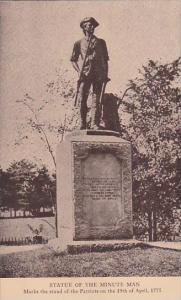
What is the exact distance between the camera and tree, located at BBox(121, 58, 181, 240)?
133 inches

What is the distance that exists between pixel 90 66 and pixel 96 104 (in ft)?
0.71

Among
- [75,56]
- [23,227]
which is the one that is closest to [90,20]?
[75,56]

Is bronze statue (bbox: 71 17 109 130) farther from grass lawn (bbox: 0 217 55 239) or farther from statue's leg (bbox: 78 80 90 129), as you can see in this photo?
grass lawn (bbox: 0 217 55 239)

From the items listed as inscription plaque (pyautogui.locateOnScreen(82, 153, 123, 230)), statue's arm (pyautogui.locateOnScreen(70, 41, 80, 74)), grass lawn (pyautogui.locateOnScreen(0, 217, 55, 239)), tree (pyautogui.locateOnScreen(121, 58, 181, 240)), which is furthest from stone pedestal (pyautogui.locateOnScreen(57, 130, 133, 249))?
statue's arm (pyautogui.locateOnScreen(70, 41, 80, 74))

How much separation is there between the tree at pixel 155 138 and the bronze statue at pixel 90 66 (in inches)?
8.1

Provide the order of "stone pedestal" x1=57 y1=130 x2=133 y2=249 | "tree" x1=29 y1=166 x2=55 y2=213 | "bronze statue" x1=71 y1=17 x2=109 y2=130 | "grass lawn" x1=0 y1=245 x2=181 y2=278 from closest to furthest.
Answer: "grass lawn" x1=0 y1=245 x2=181 y2=278
"stone pedestal" x1=57 y1=130 x2=133 y2=249
"bronze statue" x1=71 y1=17 x2=109 y2=130
"tree" x1=29 y1=166 x2=55 y2=213

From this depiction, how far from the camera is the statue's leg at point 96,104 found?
10.9 feet

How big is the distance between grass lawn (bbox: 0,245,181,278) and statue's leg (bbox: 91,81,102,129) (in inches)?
28.9

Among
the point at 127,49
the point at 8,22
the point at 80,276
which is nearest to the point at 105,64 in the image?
the point at 127,49

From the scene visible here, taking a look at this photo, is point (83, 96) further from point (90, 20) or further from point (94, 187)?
point (94, 187)

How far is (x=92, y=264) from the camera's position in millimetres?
3021

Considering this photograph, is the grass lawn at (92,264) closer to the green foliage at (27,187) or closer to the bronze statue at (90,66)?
the green foliage at (27,187)

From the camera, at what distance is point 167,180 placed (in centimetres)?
336

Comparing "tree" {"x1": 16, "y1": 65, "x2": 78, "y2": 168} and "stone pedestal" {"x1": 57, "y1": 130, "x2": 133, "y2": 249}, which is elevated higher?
"tree" {"x1": 16, "y1": 65, "x2": 78, "y2": 168}
